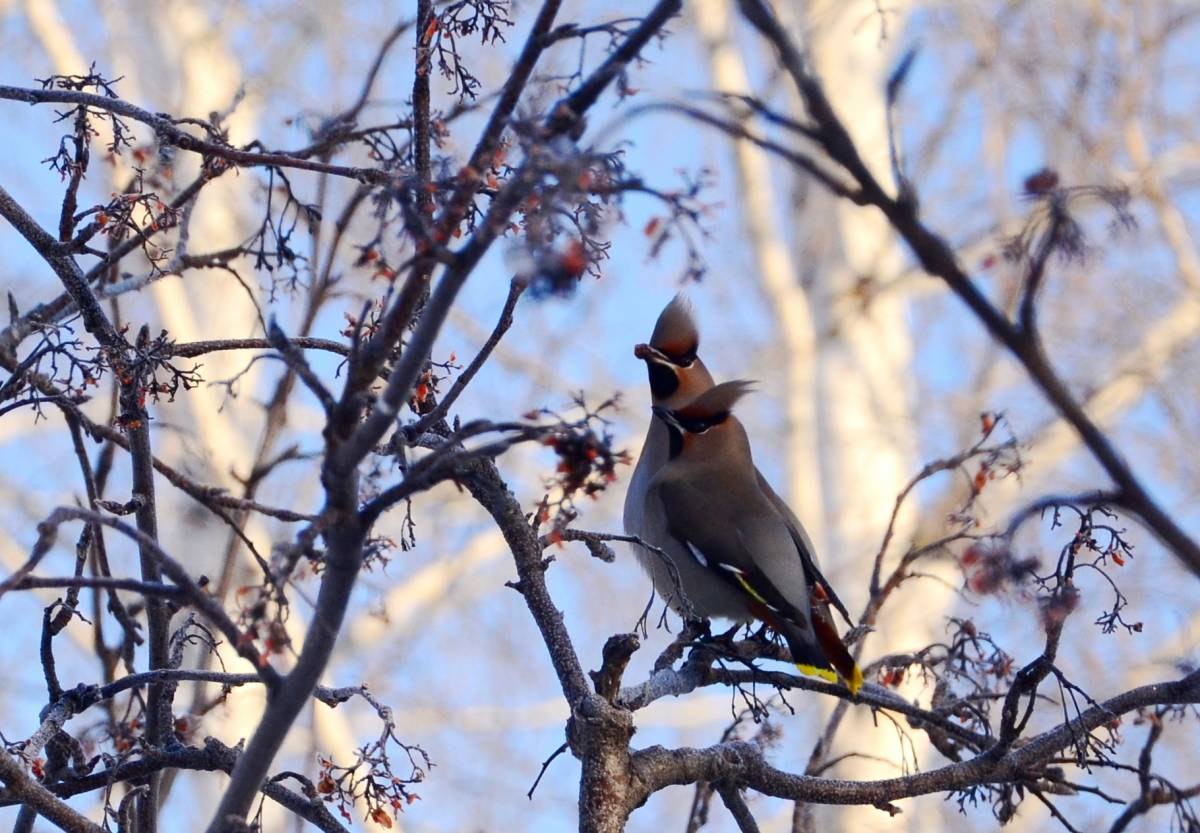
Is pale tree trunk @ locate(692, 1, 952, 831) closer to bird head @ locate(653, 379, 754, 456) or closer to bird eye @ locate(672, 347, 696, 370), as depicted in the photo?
Answer: bird eye @ locate(672, 347, 696, 370)

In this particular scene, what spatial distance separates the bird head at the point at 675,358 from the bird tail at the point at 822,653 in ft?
3.20

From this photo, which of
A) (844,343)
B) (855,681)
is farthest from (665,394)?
(844,343)

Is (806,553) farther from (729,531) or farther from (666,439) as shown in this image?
(666,439)

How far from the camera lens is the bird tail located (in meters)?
2.91

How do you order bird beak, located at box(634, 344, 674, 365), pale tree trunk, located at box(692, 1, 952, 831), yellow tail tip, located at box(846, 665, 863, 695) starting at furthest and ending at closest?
pale tree trunk, located at box(692, 1, 952, 831) < bird beak, located at box(634, 344, 674, 365) < yellow tail tip, located at box(846, 665, 863, 695)

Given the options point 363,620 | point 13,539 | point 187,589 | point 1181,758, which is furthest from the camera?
point 1181,758

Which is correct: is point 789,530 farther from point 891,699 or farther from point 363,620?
point 363,620

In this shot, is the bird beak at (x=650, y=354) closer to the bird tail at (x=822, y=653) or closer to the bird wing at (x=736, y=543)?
the bird wing at (x=736, y=543)

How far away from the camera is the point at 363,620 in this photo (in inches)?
377

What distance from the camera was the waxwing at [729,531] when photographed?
3369 millimetres

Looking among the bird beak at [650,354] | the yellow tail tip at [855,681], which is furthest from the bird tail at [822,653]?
the bird beak at [650,354]

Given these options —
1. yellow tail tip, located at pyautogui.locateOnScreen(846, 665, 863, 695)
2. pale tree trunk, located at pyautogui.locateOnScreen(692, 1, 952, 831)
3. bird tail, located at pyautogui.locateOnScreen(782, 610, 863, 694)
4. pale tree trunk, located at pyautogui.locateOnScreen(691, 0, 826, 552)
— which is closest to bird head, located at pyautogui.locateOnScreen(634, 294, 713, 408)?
bird tail, located at pyautogui.locateOnScreen(782, 610, 863, 694)

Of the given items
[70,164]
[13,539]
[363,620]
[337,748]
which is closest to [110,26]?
[13,539]

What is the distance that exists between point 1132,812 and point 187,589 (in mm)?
938
